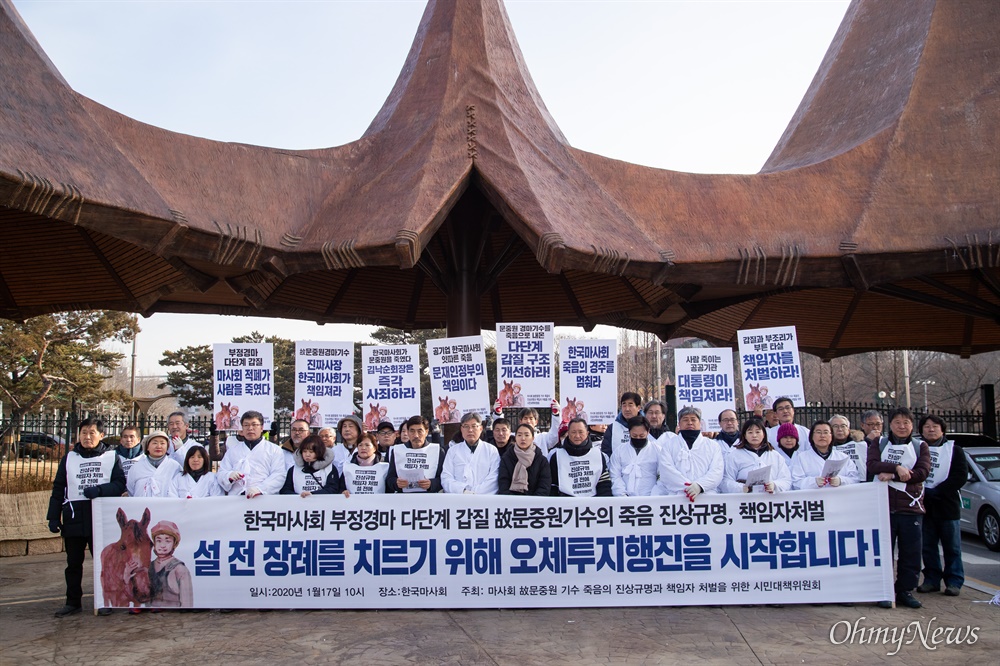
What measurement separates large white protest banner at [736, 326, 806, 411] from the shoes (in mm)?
7558

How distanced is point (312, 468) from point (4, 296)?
7530 millimetres

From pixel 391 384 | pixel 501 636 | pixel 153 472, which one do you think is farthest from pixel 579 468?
pixel 153 472

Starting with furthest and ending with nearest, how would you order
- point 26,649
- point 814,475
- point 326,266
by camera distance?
1. point 326,266
2. point 814,475
3. point 26,649

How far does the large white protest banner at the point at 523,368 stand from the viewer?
9523mm

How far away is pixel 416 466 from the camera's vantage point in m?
7.78

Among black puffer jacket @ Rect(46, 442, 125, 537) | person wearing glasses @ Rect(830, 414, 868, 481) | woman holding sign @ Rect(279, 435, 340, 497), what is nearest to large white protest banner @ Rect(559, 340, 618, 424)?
person wearing glasses @ Rect(830, 414, 868, 481)

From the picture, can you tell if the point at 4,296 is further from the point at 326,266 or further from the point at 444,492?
the point at 444,492

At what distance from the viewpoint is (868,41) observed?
1418 cm

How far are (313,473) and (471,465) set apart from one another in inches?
61.5

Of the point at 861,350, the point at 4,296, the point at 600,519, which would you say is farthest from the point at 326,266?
the point at 861,350

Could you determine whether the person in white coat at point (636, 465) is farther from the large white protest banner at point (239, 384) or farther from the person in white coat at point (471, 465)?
the large white protest banner at point (239, 384)

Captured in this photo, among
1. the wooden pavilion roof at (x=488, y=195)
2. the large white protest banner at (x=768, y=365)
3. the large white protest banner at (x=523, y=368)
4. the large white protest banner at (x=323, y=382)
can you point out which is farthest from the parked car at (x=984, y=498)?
the large white protest banner at (x=323, y=382)

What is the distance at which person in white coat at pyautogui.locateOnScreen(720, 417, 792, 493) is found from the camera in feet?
24.7

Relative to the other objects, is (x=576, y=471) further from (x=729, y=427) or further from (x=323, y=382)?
(x=323, y=382)
